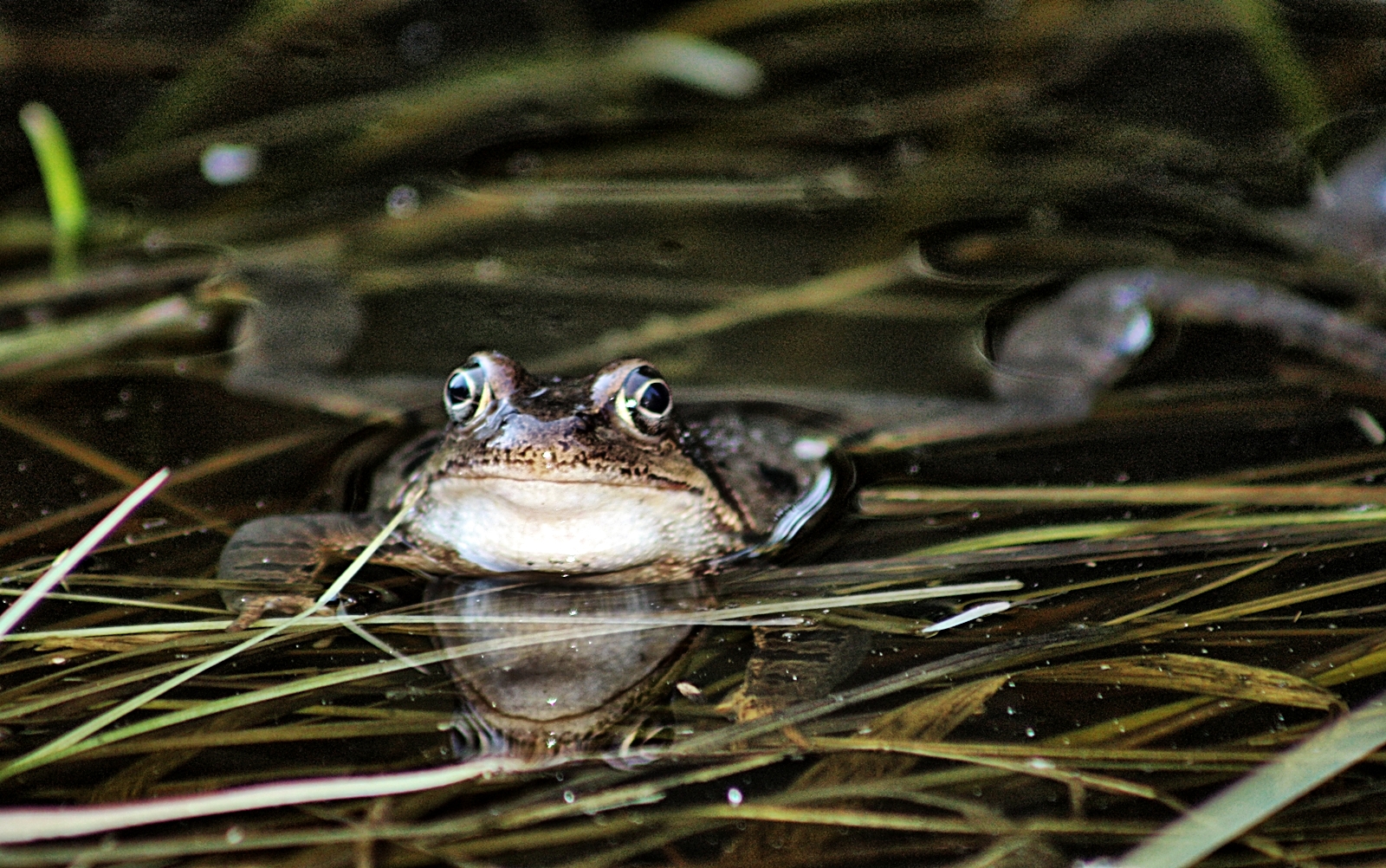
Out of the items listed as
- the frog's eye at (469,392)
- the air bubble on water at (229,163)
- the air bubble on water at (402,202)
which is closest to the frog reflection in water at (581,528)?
the frog's eye at (469,392)

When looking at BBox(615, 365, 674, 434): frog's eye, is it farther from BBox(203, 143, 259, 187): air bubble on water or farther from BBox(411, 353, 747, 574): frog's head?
BBox(203, 143, 259, 187): air bubble on water

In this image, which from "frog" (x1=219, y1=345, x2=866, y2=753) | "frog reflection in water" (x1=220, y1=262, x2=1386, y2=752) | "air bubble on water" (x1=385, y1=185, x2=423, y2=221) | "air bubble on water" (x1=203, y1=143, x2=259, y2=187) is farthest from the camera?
"air bubble on water" (x1=203, y1=143, x2=259, y2=187)

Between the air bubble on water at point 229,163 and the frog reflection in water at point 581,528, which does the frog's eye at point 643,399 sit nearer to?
the frog reflection in water at point 581,528

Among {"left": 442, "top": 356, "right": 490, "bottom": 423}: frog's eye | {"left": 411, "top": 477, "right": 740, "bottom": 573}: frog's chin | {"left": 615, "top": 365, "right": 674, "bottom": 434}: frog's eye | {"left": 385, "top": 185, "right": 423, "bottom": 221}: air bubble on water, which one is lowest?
{"left": 411, "top": 477, "right": 740, "bottom": 573}: frog's chin

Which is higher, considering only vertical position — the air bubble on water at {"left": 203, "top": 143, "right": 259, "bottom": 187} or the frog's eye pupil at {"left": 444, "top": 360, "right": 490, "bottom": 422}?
the air bubble on water at {"left": 203, "top": 143, "right": 259, "bottom": 187}

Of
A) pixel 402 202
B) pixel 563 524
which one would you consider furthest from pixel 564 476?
pixel 402 202

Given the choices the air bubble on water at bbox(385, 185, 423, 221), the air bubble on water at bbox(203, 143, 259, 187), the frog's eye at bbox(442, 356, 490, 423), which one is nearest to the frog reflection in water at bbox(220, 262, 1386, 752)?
the frog's eye at bbox(442, 356, 490, 423)

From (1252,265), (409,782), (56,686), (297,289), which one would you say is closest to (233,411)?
(297,289)

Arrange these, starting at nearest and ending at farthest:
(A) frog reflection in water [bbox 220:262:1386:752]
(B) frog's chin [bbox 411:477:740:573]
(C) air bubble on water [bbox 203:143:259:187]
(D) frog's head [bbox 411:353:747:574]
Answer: (A) frog reflection in water [bbox 220:262:1386:752]
(D) frog's head [bbox 411:353:747:574]
(B) frog's chin [bbox 411:477:740:573]
(C) air bubble on water [bbox 203:143:259:187]

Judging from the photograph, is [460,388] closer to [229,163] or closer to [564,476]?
[564,476]
